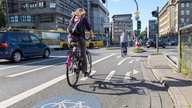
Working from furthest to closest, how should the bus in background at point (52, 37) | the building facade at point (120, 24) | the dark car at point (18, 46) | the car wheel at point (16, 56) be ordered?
the building facade at point (120, 24) → the bus in background at point (52, 37) → the car wheel at point (16, 56) → the dark car at point (18, 46)

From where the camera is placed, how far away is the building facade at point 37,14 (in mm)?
71375

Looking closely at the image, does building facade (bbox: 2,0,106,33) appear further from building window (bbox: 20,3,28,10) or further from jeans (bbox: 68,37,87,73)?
jeans (bbox: 68,37,87,73)

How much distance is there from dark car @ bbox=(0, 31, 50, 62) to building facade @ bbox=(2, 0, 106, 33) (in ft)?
186

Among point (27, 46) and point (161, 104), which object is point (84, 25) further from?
point (27, 46)

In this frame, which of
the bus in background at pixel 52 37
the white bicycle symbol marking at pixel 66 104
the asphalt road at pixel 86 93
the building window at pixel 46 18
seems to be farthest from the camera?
the building window at pixel 46 18

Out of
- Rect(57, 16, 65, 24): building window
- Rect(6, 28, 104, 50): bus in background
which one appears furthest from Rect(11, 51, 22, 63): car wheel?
Rect(57, 16, 65, 24): building window

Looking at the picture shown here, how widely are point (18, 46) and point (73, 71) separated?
7815 millimetres

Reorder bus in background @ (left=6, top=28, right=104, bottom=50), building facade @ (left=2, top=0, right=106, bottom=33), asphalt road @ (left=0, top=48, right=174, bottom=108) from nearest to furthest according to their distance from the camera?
asphalt road @ (left=0, top=48, right=174, bottom=108) < bus in background @ (left=6, top=28, right=104, bottom=50) < building facade @ (left=2, top=0, right=106, bottom=33)

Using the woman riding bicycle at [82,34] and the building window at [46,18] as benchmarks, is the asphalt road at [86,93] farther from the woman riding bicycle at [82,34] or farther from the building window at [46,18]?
the building window at [46,18]

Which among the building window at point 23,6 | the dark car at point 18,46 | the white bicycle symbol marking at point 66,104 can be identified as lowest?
the white bicycle symbol marking at point 66,104

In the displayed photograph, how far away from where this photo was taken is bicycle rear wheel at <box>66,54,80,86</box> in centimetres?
632

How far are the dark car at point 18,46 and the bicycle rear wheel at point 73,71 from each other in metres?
7.25

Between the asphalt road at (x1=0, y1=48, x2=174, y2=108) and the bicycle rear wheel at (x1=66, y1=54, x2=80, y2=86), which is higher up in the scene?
the bicycle rear wheel at (x1=66, y1=54, x2=80, y2=86)

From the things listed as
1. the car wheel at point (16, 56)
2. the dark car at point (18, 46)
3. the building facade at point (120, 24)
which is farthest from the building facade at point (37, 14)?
the car wheel at point (16, 56)
